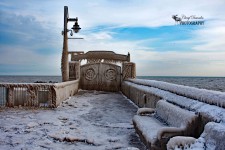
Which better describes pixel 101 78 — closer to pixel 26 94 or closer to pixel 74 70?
pixel 74 70

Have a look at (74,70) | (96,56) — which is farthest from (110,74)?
(96,56)

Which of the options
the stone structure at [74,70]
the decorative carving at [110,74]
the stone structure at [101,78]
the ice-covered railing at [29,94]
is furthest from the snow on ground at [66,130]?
the decorative carving at [110,74]

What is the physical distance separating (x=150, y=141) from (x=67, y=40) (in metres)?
12.0

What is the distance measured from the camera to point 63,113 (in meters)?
8.62

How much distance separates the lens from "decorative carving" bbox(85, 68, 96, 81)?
1842 centimetres

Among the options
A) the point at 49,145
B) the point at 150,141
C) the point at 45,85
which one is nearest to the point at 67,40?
the point at 45,85

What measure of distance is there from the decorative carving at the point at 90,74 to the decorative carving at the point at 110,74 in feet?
2.65

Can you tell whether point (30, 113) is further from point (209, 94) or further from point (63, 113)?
point (209, 94)

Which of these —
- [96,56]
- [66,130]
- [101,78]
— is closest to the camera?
[66,130]

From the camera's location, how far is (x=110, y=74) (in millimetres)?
18406

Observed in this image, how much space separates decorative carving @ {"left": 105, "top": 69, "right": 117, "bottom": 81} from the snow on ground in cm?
928

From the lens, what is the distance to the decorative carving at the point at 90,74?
18.4 metres

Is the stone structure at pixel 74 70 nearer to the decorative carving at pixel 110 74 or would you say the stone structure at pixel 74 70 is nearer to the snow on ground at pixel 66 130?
the decorative carving at pixel 110 74

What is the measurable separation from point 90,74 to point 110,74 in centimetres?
125
